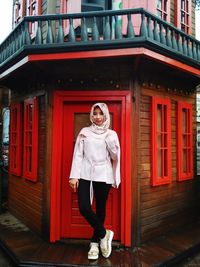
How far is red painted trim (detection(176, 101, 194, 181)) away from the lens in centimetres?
541

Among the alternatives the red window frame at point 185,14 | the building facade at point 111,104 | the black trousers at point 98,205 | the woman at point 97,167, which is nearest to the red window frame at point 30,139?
the building facade at point 111,104

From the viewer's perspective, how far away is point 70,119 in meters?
4.75

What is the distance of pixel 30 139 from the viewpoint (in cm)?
545

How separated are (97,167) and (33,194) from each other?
6.10ft

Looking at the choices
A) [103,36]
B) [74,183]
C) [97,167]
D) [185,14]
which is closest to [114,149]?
[97,167]

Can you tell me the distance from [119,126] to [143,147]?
1.86 ft

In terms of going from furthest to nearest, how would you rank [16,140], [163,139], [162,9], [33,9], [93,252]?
[33,9], [16,140], [162,9], [163,139], [93,252]

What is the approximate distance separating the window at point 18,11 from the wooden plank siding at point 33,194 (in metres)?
3.22

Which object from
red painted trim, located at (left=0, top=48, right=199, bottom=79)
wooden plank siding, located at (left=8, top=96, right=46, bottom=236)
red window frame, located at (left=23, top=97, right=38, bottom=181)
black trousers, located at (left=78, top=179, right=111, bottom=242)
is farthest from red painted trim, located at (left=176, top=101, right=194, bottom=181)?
red window frame, located at (left=23, top=97, right=38, bottom=181)

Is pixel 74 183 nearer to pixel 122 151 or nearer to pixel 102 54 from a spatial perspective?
pixel 122 151

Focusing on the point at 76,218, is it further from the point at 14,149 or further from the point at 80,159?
the point at 14,149

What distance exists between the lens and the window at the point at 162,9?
18.1ft

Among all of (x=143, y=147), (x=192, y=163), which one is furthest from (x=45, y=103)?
(x=192, y=163)

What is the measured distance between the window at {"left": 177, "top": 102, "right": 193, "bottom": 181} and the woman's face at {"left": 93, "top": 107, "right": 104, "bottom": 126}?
2.12 m
